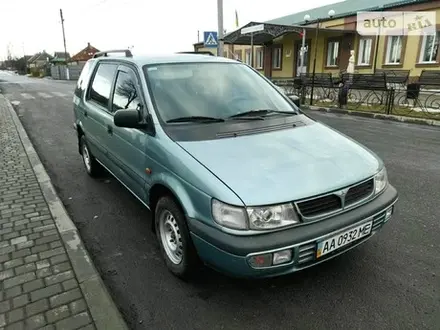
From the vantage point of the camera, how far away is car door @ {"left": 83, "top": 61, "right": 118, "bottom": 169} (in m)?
4.10

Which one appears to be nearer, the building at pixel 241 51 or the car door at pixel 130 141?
the car door at pixel 130 141

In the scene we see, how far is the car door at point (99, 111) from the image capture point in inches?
161

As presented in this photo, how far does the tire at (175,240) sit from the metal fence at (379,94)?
34.4ft

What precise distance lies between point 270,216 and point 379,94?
43.8 feet

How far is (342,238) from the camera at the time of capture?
241 centimetres

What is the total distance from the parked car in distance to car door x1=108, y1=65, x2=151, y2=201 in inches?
0.5

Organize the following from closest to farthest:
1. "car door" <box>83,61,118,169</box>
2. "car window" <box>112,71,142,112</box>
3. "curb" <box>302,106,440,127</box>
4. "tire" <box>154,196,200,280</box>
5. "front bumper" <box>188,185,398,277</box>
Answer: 1. "front bumper" <box>188,185,398,277</box>
2. "tire" <box>154,196,200,280</box>
3. "car window" <box>112,71,142,112</box>
4. "car door" <box>83,61,118,169</box>
5. "curb" <box>302,106,440,127</box>

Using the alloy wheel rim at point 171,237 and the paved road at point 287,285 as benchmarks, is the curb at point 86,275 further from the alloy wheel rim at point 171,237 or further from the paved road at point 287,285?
the alloy wheel rim at point 171,237

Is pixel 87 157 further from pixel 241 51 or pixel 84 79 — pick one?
pixel 241 51

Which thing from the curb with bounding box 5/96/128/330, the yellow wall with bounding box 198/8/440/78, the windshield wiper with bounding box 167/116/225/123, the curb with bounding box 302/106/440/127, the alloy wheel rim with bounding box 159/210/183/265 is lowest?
the curb with bounding box 5/96/128/330

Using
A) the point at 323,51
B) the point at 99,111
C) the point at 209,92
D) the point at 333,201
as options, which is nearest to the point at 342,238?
the point at 333,201

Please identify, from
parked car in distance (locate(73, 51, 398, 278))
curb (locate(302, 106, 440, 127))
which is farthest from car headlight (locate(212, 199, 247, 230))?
curb (locate(302, 106, 440, 127))

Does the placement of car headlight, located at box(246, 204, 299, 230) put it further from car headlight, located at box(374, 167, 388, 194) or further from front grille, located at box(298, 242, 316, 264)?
car headlight, located at box(374, 167, 388, 194)

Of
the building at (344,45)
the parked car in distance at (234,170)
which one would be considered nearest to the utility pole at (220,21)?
the building at (344,45)
